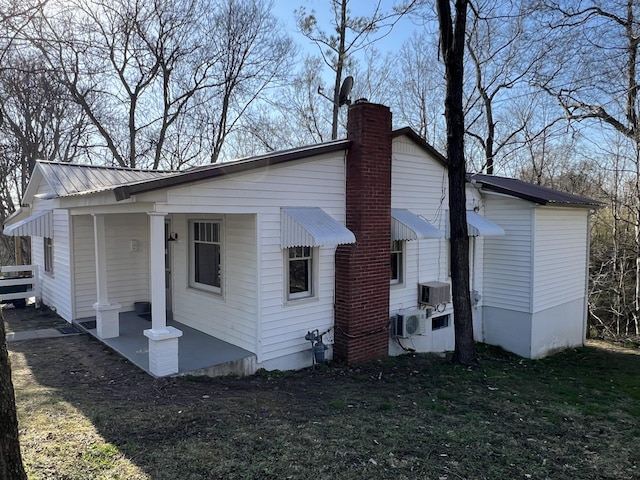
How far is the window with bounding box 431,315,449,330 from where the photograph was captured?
10.5 meters

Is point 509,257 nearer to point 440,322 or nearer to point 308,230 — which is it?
point 440,322

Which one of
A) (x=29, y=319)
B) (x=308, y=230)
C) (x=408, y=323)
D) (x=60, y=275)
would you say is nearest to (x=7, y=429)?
(x=308, y=230)

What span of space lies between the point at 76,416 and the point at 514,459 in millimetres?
4568

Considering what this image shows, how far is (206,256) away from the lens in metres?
8.61

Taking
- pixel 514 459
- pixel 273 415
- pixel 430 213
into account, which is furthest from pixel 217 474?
pixel 430 213

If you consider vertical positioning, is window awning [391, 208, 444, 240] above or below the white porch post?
above

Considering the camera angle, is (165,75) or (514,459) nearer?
(514,459)

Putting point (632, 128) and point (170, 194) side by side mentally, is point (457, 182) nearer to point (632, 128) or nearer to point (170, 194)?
point (170, 194)

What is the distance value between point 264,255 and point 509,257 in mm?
7067

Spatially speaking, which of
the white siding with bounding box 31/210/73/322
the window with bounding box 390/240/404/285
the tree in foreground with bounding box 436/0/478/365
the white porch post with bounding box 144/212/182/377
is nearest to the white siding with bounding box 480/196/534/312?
the tree in foreground with bounding box 436/0/478/365

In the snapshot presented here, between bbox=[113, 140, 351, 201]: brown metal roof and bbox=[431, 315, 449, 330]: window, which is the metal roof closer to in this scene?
bbox=[113, 140, 351, 201]: brown metal roof

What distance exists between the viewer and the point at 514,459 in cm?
448

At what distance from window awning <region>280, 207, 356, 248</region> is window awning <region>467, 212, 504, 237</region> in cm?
401

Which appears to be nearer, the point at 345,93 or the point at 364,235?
the point at 364,235
